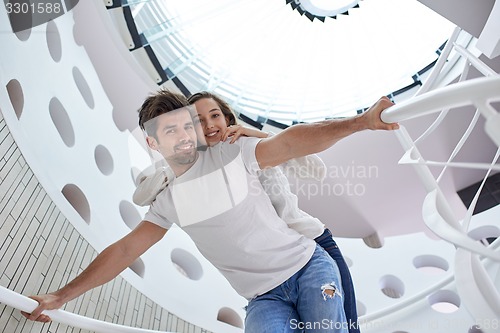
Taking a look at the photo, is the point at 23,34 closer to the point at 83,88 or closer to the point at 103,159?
the point at 83,88

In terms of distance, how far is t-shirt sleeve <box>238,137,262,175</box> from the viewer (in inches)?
55.3

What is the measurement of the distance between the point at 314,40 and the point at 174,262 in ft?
5.86

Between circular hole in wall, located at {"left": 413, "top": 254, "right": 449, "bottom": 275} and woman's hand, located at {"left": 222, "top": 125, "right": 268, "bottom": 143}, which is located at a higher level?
woman's hand, located at {"left": 222, "top": 125, "right": 268, "bottom": 143}

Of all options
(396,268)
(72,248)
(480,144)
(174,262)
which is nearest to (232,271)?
(72,248)

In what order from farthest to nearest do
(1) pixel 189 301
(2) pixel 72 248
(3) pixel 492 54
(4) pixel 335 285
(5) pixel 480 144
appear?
(5) pixel 480 144 → (1) pixel 189 301 → (3) pixel 492 54 → (2) pixel 72 248 → (4) pixel 335 285

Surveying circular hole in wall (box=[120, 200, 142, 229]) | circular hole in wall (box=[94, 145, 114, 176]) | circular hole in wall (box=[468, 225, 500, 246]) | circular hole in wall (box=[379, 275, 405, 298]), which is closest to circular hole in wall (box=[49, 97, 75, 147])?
circular hole in wall (box=[94, 145, 114, 176])

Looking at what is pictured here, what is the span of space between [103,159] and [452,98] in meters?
2.30

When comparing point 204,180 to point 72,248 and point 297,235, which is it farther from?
point 72,248

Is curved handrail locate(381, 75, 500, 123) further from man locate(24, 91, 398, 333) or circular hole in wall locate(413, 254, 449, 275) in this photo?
circular hole in wall locate(413, 254, 449, 275)

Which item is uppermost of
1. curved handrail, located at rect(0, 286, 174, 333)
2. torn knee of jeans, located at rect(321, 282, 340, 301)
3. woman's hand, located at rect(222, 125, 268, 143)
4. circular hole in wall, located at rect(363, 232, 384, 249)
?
woman's hand, located at rect(222, 125, 268, 143)

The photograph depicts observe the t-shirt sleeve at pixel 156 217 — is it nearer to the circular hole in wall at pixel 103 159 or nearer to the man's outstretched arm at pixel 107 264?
the man's outstretched arm at pixel 107 264

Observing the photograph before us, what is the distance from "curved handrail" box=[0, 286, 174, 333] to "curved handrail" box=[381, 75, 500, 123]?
3.43 feet

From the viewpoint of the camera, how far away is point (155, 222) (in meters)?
1.58

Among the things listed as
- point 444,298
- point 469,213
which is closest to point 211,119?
point 469,213
